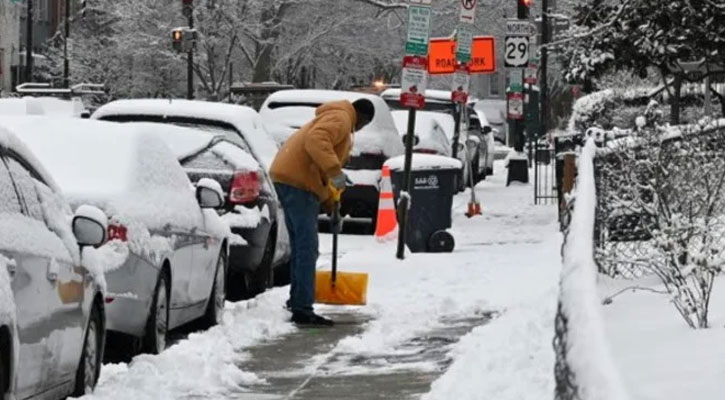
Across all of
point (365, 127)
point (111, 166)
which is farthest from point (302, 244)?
point (365, 127)

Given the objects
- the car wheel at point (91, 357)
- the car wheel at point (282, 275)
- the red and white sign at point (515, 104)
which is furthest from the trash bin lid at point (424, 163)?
the red and white sign at point (515, 104)

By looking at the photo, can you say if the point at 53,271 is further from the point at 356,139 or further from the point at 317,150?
the point at 356,139

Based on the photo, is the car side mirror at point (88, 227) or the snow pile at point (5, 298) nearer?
the snow pile at point (5, 298)

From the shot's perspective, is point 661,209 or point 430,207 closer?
point 661,209

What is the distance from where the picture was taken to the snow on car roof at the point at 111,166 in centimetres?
969

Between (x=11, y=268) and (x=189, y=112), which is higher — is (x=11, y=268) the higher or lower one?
the lower one

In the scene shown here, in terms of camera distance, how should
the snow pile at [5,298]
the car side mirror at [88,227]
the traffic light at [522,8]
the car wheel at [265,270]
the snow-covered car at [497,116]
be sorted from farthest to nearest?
the snow-covered car at [497,116]
the traffic light at [522,8]
the car wheel at [265,270]
the car side mirror at [88,227]
the snow pile at [5,298]

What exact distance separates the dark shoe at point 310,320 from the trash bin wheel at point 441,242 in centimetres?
636

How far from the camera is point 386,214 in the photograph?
19656mm

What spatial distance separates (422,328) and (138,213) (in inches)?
114

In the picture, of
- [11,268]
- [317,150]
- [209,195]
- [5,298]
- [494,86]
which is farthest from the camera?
[494,86]

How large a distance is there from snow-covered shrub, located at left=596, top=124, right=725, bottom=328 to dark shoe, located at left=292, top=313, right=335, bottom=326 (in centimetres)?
201

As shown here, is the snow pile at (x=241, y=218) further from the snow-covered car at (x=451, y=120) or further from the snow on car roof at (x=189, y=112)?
the snow-covered car at (x=451, y=120)

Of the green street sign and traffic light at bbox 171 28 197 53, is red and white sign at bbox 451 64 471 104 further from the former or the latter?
traffic light at bbox 171 28 197 53
